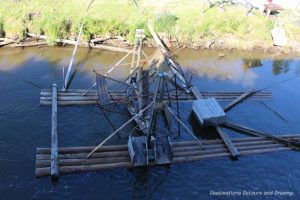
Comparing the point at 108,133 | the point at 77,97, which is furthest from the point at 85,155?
the point at 77,97

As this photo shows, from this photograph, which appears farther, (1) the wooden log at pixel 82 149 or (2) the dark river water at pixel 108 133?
(1) the wooden log at pixel 82 149

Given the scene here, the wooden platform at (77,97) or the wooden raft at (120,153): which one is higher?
the wooden platform at (77,97)

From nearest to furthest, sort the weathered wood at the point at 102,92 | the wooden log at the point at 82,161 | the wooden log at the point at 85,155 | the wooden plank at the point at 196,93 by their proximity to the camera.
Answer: the wooden log at the point at 82,161 → the wooden log at the point at 85,155 → the weathered wood at the point at 102,92 → the wooden plank at the point at 196,93

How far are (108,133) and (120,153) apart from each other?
2533 millimetres

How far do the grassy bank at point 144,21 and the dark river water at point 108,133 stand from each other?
2.66m

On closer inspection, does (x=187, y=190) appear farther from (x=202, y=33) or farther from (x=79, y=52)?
(x=202, y=33)

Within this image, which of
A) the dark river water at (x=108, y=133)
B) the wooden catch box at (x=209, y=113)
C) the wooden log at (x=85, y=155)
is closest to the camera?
the dark river water at (x=108, y=133)

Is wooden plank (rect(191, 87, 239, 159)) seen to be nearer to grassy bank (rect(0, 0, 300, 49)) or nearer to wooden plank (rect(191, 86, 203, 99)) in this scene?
wooden plank (rect(191, 86, 203, 99))

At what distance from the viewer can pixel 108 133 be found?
2038 cm

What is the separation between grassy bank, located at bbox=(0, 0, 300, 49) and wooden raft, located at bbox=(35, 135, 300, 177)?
16297mm

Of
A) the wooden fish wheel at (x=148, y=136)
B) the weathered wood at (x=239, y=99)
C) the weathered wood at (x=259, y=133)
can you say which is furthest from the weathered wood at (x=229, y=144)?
the weathered wood at (x=239, y=99)

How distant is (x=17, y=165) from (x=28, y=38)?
17662mm

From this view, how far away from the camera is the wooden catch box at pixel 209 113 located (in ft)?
71.3

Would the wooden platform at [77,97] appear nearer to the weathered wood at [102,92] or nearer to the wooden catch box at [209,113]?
the weathered wood at [102,92]
